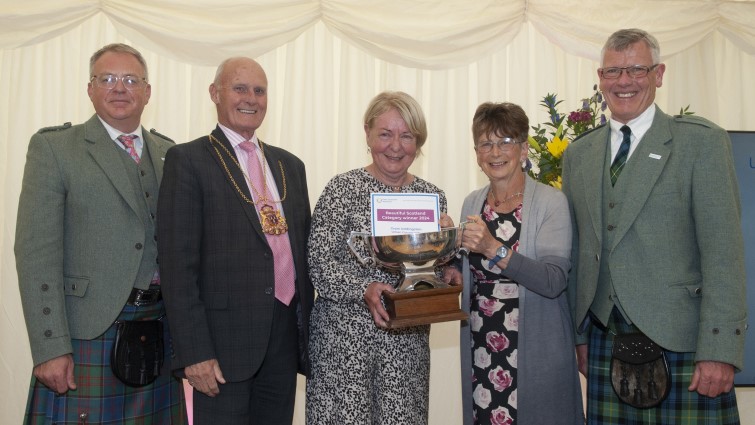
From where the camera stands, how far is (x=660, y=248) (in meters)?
2.35

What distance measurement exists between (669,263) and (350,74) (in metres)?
2.73

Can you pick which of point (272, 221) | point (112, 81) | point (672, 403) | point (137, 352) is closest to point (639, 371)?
point (672, 403)

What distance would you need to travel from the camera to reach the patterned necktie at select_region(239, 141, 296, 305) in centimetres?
251

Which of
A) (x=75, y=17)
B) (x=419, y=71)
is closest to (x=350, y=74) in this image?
(x=419, y=71)

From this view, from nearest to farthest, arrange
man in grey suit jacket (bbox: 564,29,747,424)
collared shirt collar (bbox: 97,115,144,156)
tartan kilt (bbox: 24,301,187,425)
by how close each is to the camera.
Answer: man in grey suit jacket (bbox: 564,29,747,424) → tartan kilt (bbox: 24,301,187,425) → collared shirt collar (bbox: 97,115,144,156)

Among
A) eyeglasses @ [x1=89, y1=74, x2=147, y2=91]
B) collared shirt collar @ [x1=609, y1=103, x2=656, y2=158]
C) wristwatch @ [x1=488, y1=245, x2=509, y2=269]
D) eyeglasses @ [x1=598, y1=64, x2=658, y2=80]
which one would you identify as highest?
eyeglasses @ [x1=598, y1=64, x2=658, y2=80]

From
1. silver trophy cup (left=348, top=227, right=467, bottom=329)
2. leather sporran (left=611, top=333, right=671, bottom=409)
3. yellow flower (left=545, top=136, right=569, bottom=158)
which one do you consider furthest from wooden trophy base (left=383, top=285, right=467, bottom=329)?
yellow flower (left=545, top=136, right=569, bottom=158)

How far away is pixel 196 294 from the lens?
233 centimetres

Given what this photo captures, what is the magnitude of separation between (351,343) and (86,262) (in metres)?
1.07

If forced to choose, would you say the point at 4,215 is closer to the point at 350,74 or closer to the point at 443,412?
the point at 350,74

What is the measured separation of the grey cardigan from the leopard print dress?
0.25 meters

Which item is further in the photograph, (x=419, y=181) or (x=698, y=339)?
(x=419, y=181)

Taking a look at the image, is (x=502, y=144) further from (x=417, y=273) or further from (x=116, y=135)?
(x=116, y=135)

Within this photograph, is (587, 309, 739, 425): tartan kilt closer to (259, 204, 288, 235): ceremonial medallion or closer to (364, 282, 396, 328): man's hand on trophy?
(364, 282, 396, 328): man's hand on trophy
